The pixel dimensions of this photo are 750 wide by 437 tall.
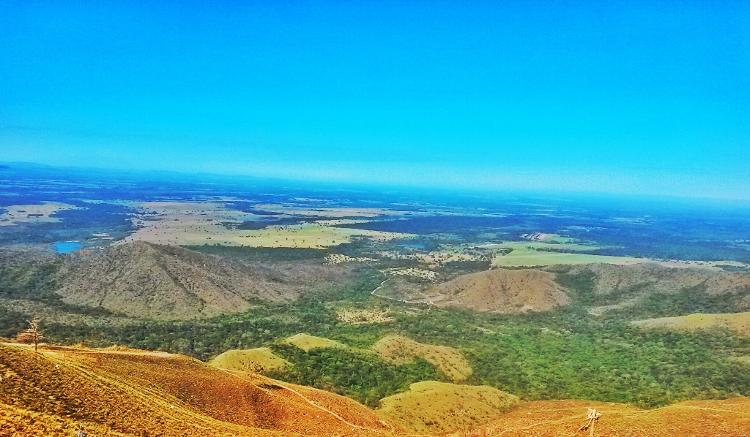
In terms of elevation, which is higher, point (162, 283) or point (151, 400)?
point (151, 400)

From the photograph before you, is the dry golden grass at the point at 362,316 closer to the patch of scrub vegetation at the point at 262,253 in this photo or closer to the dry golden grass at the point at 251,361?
the dry golden grass at the point at 251,361

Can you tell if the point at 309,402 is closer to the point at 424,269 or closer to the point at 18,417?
the point at 18,417

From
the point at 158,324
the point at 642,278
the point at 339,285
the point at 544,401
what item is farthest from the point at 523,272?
the point at 158,324

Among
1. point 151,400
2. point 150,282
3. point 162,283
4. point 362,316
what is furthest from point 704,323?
point 150,282

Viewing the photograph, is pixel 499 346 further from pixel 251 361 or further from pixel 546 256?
Answer: pixel 546 256

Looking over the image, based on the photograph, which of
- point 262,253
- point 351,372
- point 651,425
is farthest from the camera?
point 262,253

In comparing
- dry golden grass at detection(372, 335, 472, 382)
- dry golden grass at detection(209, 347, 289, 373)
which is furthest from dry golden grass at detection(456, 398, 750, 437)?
dry golden grass at detection(209, 347, 289, 373)

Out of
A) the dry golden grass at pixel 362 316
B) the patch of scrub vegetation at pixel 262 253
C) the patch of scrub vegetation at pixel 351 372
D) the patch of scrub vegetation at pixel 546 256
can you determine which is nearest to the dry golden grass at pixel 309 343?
the patch of scrub vegetation at pixel 351 372
